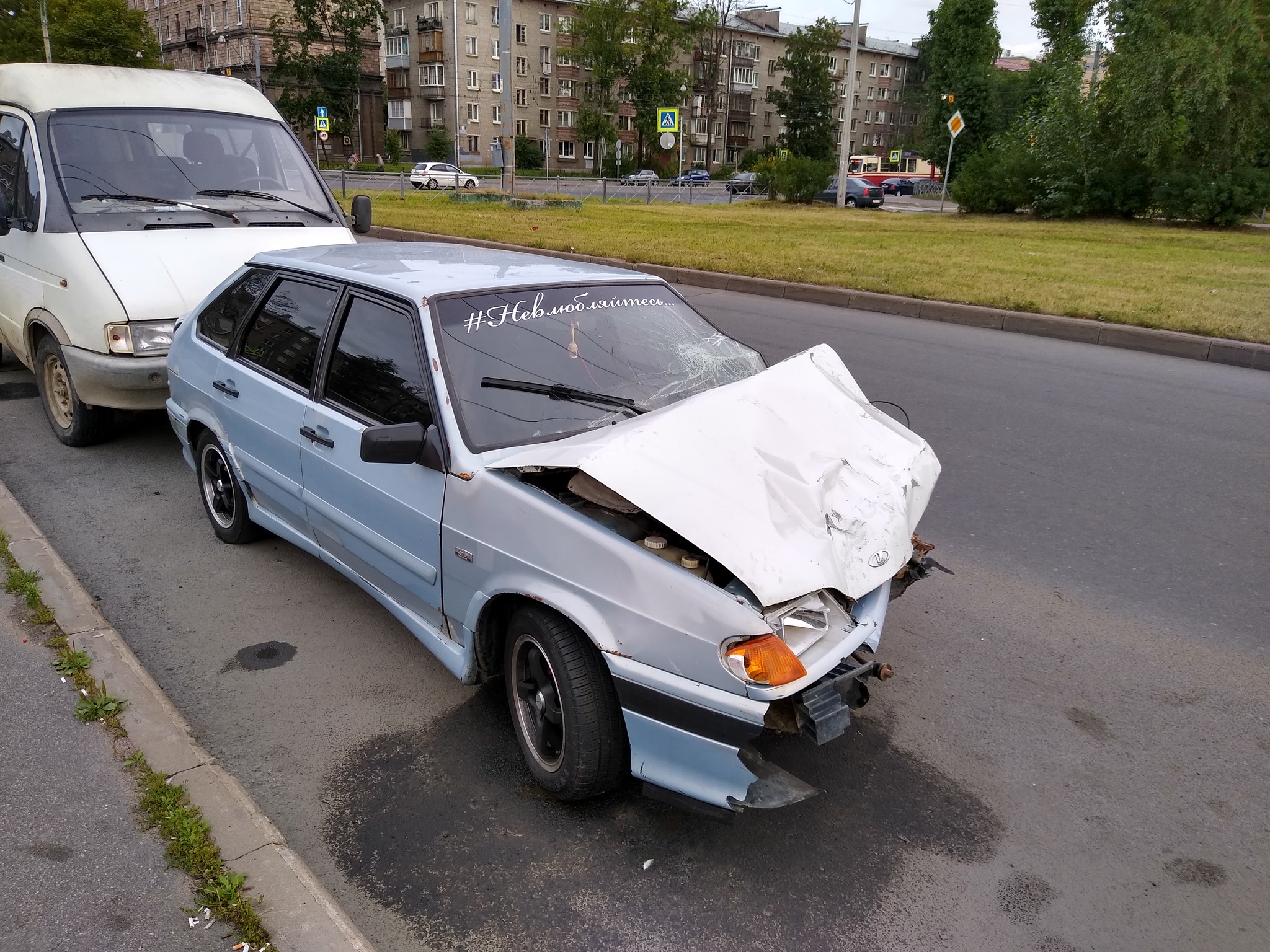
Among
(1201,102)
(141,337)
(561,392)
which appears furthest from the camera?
(1201,102)

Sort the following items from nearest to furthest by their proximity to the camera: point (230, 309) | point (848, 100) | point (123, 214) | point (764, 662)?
point (764, 662) < point (230, 309) < point (123, 214) < point (848, 100)

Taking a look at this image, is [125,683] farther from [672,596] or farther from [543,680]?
[672,596]

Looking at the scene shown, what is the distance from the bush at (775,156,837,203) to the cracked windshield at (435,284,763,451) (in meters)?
31.0

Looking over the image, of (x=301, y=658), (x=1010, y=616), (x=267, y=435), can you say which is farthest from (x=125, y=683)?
(x=1010, y=616)

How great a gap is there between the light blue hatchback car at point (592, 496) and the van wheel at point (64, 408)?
92.7 inches

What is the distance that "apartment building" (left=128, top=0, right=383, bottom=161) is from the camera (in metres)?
71.8

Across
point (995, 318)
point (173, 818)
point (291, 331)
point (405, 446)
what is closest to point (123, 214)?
→ point (291, 331)

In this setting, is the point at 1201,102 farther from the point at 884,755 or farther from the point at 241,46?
the point at 241,46

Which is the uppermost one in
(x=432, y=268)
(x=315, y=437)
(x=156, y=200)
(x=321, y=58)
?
(x=321, y=58)

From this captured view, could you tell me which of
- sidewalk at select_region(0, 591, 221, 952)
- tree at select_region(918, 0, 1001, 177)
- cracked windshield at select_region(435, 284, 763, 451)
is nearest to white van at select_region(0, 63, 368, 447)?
sidewalk at select_region(0, 591, 221, 952)

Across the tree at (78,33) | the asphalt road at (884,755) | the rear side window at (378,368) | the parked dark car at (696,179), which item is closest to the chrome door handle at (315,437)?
the rear side window at (378,368)

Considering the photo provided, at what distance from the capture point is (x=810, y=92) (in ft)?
281

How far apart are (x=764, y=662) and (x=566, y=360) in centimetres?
158

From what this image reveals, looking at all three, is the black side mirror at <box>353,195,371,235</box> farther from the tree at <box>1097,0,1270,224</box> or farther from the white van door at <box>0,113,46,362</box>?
the tree at <box>1097,0,1270,224</box>
